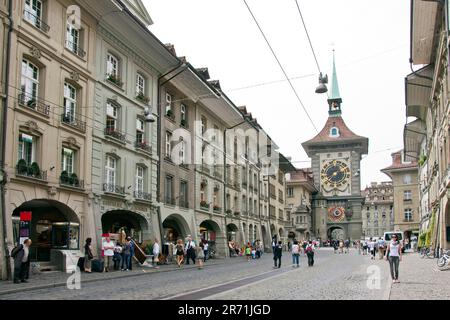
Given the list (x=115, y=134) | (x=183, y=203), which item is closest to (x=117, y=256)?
(x=115, y=134)

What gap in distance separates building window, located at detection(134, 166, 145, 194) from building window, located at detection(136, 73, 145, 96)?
429 centimetres

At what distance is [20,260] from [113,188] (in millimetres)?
9924

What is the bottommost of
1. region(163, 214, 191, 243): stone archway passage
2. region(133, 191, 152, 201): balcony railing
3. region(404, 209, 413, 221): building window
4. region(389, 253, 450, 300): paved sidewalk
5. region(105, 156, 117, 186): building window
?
region(389, 253, 450, 300): paved sidewalk

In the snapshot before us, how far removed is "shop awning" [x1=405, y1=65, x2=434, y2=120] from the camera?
38103 millimetres

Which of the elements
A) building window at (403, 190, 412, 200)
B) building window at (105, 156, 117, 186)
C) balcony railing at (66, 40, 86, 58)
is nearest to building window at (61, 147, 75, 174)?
building window at (105, 156, 117, 186)

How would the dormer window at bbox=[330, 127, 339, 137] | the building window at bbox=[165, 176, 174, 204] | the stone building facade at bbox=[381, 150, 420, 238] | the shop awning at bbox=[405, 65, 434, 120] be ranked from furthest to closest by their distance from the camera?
the dormer window at bbox=[330, 127, 339, 137] < the stone building facade at bbox=[381, 150, 420, 238] < the shop awning at bbox=[405, 65, 434, 120] < the building window at bbox=[165, 176, 174, 204]

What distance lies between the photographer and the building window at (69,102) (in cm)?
2486

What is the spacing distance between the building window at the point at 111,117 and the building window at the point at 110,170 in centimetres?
155

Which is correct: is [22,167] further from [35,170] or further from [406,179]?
[406,179]

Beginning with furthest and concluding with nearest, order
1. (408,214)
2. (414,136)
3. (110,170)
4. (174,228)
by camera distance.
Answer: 1. (408,214)
2. (414,136)
3. (174,228)
4. (110,170)

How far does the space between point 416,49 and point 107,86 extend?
19290mm

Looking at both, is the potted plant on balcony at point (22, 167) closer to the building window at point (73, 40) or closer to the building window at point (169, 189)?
the building window at point (73, 40)

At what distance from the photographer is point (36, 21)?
75.2ft

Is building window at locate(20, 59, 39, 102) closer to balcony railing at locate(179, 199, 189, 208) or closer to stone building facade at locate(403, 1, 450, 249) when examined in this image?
balcony railing at locate(179, 199, 189, 208)
